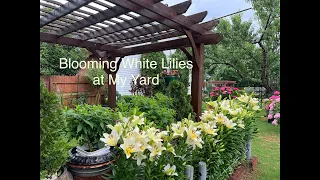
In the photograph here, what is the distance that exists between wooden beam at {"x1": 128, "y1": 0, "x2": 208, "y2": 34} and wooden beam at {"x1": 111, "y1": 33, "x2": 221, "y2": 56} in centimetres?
10

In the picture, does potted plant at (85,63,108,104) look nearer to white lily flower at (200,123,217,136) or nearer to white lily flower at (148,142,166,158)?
white lily flower at (200,123,217,136)

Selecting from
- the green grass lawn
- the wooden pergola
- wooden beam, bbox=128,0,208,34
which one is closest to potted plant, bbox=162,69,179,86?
the wooden pergola

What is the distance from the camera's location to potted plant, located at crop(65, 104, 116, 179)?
0.99 m

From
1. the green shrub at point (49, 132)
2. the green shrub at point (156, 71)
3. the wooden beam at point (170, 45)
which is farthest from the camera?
the green shrub at point (156, 71)

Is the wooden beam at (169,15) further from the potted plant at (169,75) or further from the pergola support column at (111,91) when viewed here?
the pergola support column at (111,91)

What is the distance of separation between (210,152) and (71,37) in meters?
2.40

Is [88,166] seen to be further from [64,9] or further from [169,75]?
[169,75]

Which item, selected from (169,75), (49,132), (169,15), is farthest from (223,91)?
(49,132)

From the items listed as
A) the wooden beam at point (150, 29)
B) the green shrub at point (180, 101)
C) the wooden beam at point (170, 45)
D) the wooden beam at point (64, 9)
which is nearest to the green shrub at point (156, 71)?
the wooden beam at point (170, 45)

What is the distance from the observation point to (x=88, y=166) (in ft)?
3.21

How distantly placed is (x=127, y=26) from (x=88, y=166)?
164 cm

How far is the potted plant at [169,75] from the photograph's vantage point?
3.79 m
